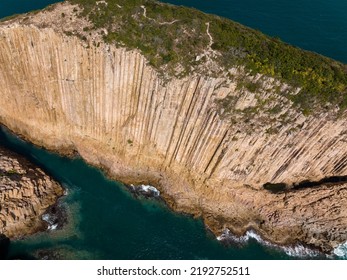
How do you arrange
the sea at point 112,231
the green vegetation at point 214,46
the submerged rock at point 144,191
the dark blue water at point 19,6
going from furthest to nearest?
the dark blue water at point 19,6 < the submerged rock at point 144,191 < the sea at point 112,231 < the green vegetation at point 214,46

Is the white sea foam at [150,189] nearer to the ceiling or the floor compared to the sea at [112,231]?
nearer to the ceiling

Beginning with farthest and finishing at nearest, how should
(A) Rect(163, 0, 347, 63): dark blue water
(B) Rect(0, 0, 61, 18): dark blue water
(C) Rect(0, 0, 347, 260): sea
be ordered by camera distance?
(B) Rect(0, 0, 61, 18): dark blue water < (A) Rect(163, 0, 347, 63): dark blue water < (C) Rect(0, 0, 347, 260): sea

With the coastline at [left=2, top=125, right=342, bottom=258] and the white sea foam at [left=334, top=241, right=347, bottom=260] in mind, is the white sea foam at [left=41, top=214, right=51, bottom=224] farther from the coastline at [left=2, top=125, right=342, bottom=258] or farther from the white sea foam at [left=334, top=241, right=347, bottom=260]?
the white sea foam at [left=334, top=241, right=347, bottom=260]

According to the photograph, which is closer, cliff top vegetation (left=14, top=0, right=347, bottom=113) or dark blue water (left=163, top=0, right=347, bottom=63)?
cliff top vegetation (left=14, top=0, right=347, bottom=113)

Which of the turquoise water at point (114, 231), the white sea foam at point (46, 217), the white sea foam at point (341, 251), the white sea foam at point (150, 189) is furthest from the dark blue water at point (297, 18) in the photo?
the white sea foam at point (46, 217)

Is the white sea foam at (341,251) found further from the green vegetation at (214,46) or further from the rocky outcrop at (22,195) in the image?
the rocky outcrop at (22,195)

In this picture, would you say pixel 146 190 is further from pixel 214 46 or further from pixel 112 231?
pixel 214 46

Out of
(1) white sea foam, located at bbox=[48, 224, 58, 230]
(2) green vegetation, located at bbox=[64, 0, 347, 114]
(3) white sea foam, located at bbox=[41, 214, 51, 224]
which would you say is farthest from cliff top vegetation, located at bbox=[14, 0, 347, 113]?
(1) white sea foam, located at bbox=[48, 224, 58, 230]
